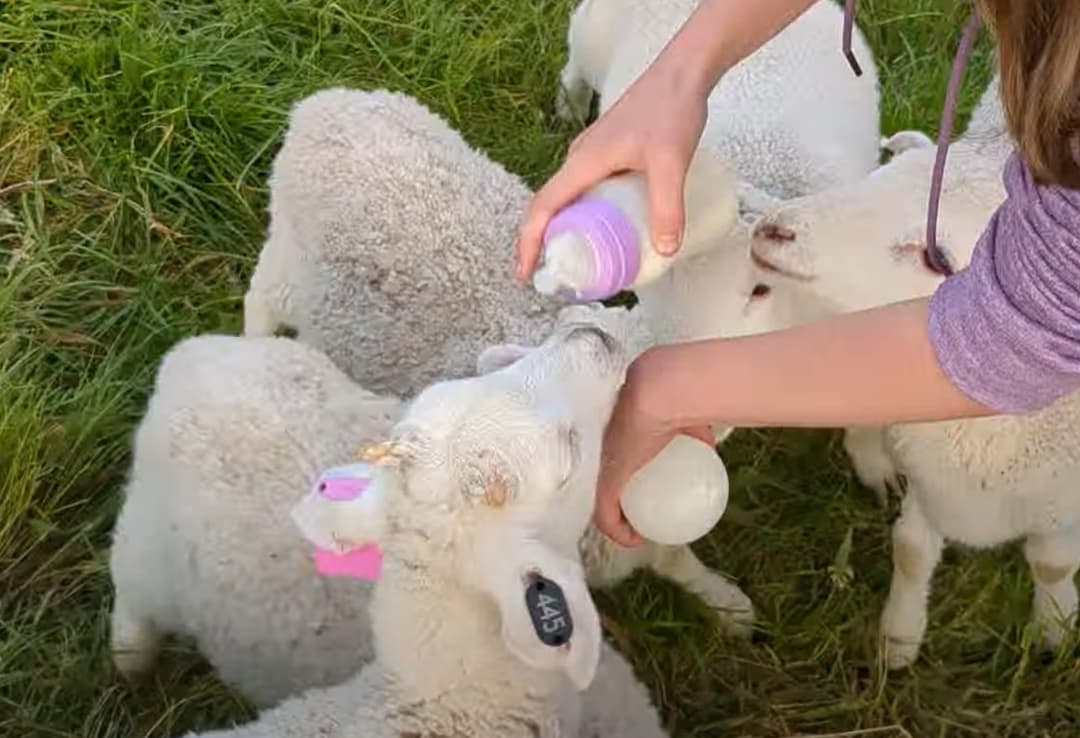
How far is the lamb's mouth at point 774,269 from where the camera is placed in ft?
8.28

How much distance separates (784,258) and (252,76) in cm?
183

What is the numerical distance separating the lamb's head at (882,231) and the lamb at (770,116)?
0.30 ft

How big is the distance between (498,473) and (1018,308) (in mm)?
714

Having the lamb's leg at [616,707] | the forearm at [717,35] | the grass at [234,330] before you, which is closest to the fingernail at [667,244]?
the forearm at [717,35]

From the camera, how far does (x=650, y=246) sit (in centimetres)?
199

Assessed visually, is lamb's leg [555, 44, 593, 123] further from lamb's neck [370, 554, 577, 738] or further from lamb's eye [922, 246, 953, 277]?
lamb's neck [370, 554, 577, 738]

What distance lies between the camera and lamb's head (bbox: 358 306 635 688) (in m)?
2.04

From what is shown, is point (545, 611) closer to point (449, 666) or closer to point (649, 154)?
point (449, 666)

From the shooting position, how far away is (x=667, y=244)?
6.47 feet

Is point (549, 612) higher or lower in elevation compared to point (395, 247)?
higher

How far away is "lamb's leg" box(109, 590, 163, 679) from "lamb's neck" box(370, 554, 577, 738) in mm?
762

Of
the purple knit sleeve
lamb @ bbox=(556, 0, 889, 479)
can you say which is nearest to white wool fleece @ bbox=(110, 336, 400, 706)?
lamb @ bbox=(556, 0, 889, 479)

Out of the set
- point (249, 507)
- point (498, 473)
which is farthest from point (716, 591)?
point (498, 473)

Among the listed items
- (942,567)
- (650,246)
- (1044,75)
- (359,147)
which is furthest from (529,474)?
(942,567)
